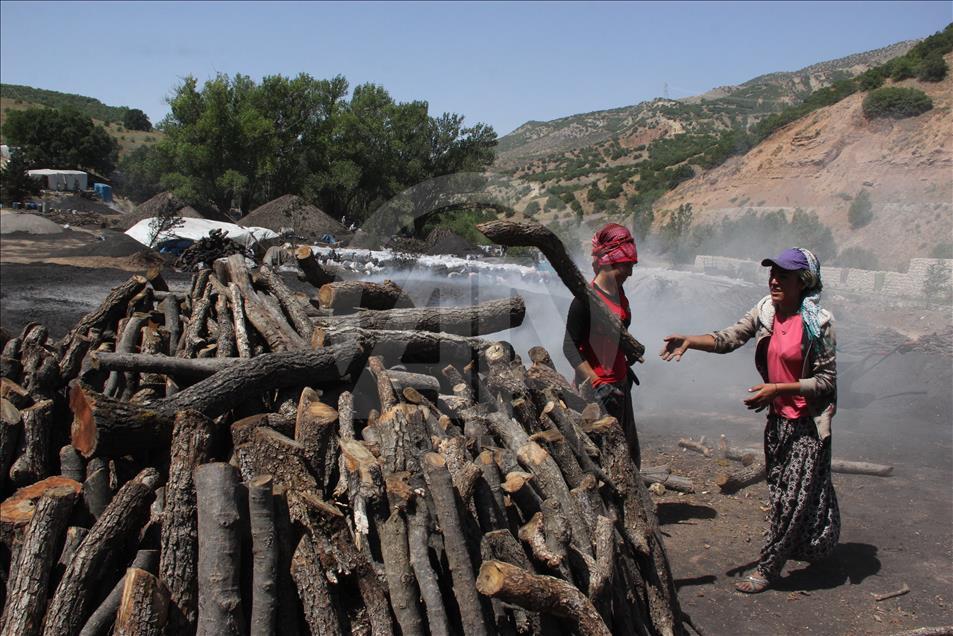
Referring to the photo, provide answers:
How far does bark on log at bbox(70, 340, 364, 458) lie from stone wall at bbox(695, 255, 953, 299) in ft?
45.6

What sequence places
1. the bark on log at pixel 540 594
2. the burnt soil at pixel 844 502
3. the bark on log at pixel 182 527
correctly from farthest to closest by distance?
1. the burnt soil at pixel 844 502
2. the bark on log at pixel 182 527
3. the bark on log at pixel 540 594

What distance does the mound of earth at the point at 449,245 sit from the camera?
2055 cm

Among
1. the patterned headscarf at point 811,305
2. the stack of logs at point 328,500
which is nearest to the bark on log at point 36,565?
the stack of logs at point 328,500

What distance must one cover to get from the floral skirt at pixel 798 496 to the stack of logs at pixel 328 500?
849 millimetres

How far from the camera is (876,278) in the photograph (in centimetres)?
1639

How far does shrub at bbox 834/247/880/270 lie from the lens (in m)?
21.6

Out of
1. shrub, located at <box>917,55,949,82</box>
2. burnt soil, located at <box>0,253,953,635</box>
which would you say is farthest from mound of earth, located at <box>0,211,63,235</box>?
shrub, located at <box>917,55,949,82</box>

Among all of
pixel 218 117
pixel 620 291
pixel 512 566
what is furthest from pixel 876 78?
pixel 512 566

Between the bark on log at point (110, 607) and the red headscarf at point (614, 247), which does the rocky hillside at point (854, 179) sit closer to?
the red headscarf at point (614, 247)

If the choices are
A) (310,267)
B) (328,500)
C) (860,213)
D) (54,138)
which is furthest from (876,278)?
(54,138)

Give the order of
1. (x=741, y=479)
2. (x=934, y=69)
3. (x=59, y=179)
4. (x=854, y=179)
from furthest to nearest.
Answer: (x=59, y=179), (x=934, y=69), (x=854, y=179), (x=741, y=479)

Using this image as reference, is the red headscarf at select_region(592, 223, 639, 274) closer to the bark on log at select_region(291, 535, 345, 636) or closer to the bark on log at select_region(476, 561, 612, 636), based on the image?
the bark on log at select_region(476, 561, 612, 636)

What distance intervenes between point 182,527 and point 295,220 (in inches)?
943

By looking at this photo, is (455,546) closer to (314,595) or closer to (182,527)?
(314,595)
